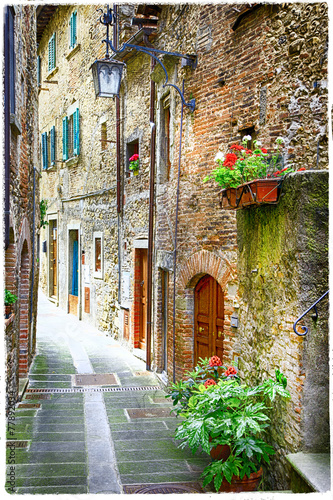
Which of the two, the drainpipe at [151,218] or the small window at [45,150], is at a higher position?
the small window at [45,150]

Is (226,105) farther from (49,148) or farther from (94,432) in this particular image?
(49,148)

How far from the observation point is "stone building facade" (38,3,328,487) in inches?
229

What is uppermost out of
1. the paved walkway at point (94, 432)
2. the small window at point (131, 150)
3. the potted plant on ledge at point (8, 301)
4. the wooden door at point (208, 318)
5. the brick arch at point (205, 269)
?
the small window at point (131, 150)

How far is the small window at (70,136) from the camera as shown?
1640 cm

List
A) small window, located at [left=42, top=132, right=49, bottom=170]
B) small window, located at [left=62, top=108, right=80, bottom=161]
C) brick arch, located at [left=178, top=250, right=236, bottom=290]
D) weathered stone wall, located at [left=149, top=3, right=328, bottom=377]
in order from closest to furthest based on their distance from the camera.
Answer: weathered stone wall, located at [left=149, top=3, right=328, bottom=377] < brick arch, located at [left=178, top=250, right=236, bottom=290] < small window, located at [left=62, top=108, right=80, bottom=161] < small window, located at [left=42, top=132, right=49, bottom=170]

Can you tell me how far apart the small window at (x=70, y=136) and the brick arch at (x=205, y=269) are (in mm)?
9157

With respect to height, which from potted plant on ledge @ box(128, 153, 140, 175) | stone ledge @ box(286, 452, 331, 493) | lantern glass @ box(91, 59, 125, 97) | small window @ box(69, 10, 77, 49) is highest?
small window @ box(69, 10, 77, 49)

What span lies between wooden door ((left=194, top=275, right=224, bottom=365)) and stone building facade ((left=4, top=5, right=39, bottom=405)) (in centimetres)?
275

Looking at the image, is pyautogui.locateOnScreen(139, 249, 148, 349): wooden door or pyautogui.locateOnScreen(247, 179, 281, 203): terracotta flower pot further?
pyautogui.locateOnScreen(139, 249, 148, 349): wooden door

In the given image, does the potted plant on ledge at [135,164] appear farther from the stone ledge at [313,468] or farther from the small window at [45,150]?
the small window at [45,150]

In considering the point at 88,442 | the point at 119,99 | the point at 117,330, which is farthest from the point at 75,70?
the point at 88,442

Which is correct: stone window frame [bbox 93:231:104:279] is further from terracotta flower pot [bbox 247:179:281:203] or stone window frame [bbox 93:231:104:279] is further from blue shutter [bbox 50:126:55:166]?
terracotta flower pot [bbox 247:179:281:203]

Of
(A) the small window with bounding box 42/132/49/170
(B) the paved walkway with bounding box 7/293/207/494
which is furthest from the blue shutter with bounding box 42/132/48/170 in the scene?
(B) the paved walkway with bounding box 7/293/207/494

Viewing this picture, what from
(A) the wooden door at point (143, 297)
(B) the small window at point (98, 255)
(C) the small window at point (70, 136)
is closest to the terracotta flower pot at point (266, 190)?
(A) the wooden door at point (143, 297)
